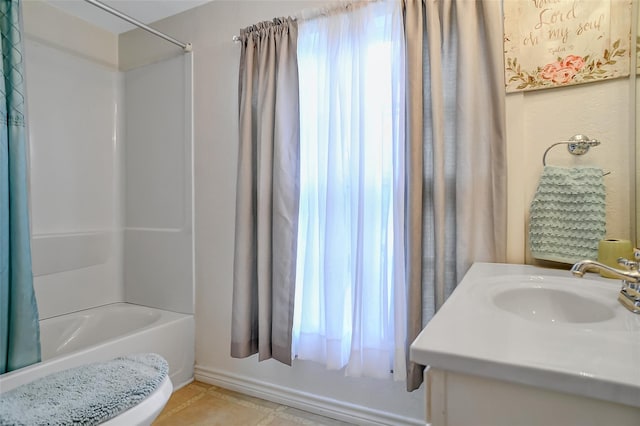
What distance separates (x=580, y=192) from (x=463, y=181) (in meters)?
0.39

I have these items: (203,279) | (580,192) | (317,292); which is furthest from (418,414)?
(203,279)

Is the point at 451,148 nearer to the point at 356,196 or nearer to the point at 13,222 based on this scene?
the point at 356,196

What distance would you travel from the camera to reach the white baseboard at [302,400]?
165cm

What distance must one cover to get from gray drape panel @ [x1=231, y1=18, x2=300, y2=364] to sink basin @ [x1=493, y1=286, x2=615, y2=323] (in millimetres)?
1032

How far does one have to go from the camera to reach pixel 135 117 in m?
2.47

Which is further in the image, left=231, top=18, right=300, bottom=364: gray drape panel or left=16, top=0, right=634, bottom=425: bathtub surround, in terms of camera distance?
left=231, top=18, right=300, bottom=364: gray drape panel

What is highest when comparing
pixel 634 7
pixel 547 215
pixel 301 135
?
pixel 634 7

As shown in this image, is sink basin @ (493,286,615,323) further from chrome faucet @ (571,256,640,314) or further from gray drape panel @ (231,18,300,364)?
gray drape panel @ (231,18,300,364)

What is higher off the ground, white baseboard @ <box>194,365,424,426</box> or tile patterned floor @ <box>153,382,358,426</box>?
white baseboard @ <box>194,365,424,426</box>

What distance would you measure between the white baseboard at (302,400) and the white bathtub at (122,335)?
205 millimetres

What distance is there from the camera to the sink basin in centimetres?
91

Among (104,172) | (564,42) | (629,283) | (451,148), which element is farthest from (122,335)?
(564,42)

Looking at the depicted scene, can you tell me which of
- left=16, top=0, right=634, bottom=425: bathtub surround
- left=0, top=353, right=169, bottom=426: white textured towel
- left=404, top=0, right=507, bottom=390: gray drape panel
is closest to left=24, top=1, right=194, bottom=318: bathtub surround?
left=16, top=0, right=634, bottom=425: bathtub surround

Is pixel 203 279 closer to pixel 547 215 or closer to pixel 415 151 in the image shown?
pixel 415 151
